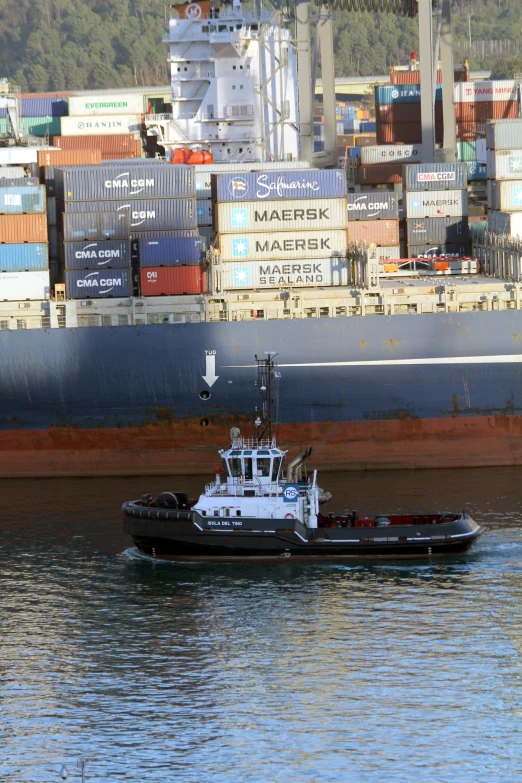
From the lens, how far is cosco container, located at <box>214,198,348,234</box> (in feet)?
140

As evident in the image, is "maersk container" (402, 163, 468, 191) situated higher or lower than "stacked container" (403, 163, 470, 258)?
higher

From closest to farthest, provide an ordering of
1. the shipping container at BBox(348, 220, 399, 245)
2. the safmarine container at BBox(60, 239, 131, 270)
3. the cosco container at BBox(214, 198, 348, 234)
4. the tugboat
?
the tugboat < the safmarine container at BBox(60, 239, 131, 270) < the cosco container at BBox(214, 198, 348, 234) < the shipping container at BBox(348, 220, 399, 245)

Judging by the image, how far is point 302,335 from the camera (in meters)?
41.4

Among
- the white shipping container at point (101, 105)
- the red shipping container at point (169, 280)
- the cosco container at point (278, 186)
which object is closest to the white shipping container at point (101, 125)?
the white shipping container at point (101, 105)

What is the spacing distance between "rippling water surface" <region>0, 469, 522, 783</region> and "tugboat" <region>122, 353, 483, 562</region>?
47 centimetres

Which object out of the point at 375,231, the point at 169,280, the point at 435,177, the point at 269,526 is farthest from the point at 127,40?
the point at 269,526

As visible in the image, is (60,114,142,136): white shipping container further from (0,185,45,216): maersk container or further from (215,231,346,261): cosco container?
(215,231,346,261): cosco container

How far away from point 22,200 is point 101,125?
1145 inches

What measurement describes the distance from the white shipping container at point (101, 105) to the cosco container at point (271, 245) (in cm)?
2890

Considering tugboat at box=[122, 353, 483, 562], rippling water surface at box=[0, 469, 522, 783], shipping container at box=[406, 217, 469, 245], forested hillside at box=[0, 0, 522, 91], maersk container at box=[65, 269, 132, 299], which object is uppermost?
forested hillside at box=[0, 0, 522, 91]

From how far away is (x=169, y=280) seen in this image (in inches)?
1644

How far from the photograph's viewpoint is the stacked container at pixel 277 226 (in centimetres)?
4262

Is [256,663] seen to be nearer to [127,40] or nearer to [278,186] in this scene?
[278,186]

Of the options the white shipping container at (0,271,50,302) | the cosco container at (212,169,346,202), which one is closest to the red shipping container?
the cosco container at (212,169,346,202)
